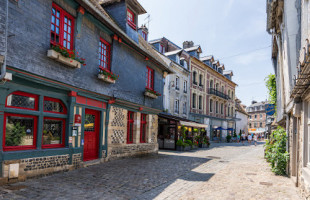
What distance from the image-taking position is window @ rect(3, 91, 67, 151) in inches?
252

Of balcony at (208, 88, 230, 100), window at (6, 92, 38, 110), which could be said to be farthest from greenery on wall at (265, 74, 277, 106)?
balcony at (208, 88, 230, 100)

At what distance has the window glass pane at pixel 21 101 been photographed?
252 inches

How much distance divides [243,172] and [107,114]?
6.06 metres

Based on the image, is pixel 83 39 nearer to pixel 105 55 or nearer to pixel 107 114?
pixel 105 55

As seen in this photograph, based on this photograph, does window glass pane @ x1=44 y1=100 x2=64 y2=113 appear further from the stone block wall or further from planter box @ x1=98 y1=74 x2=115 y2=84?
the stone block wall

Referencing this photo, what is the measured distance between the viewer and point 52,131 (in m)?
7.84

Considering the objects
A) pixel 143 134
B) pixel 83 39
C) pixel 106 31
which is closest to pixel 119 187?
pixel 83 39

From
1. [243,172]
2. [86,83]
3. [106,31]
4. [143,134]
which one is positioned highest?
[106,31]

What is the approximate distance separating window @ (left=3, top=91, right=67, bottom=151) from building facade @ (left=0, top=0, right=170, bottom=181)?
0.03 metres

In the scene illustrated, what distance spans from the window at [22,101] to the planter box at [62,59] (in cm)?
129

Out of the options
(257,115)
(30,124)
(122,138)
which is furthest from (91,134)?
(257,115)

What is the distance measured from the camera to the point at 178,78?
25250 mm

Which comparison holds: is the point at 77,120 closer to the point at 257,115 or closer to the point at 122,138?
the point at 122,138

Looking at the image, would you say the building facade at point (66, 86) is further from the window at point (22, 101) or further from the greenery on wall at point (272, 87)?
the greenery on wall at point (272, 87)
